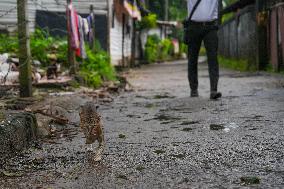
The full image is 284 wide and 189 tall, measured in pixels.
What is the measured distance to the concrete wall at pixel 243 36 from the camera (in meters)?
16.0

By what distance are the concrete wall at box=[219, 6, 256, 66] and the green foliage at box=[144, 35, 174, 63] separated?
10809 millimetres

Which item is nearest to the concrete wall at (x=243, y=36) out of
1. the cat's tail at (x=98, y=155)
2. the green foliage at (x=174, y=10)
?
the cat's tail at (x=98, y=155)

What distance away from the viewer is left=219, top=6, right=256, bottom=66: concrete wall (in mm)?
15969

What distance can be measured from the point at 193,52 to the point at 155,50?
30.7 meters

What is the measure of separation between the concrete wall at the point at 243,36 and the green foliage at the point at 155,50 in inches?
426

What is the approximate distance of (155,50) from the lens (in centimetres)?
3781

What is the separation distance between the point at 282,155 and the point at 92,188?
123 centimetres

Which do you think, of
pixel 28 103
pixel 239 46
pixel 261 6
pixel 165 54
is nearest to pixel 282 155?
pixel 28 103

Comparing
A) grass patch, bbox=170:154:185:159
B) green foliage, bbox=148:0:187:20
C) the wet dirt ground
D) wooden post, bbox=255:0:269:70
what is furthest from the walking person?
green foliage, bbox=148:0:187:20

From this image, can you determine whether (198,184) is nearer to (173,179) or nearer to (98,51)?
(173,179)

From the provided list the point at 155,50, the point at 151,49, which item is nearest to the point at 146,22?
the point at 151,49

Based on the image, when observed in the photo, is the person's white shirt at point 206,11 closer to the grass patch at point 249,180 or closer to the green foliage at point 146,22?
the grass patch at point 249,180

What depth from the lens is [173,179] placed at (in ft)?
8.71

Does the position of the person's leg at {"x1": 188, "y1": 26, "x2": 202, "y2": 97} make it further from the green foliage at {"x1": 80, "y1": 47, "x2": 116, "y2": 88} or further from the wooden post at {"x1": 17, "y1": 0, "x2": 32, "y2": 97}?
the green foliage at {"x1": 80, "y1": 47, "x2": 116, "y2": 88}
